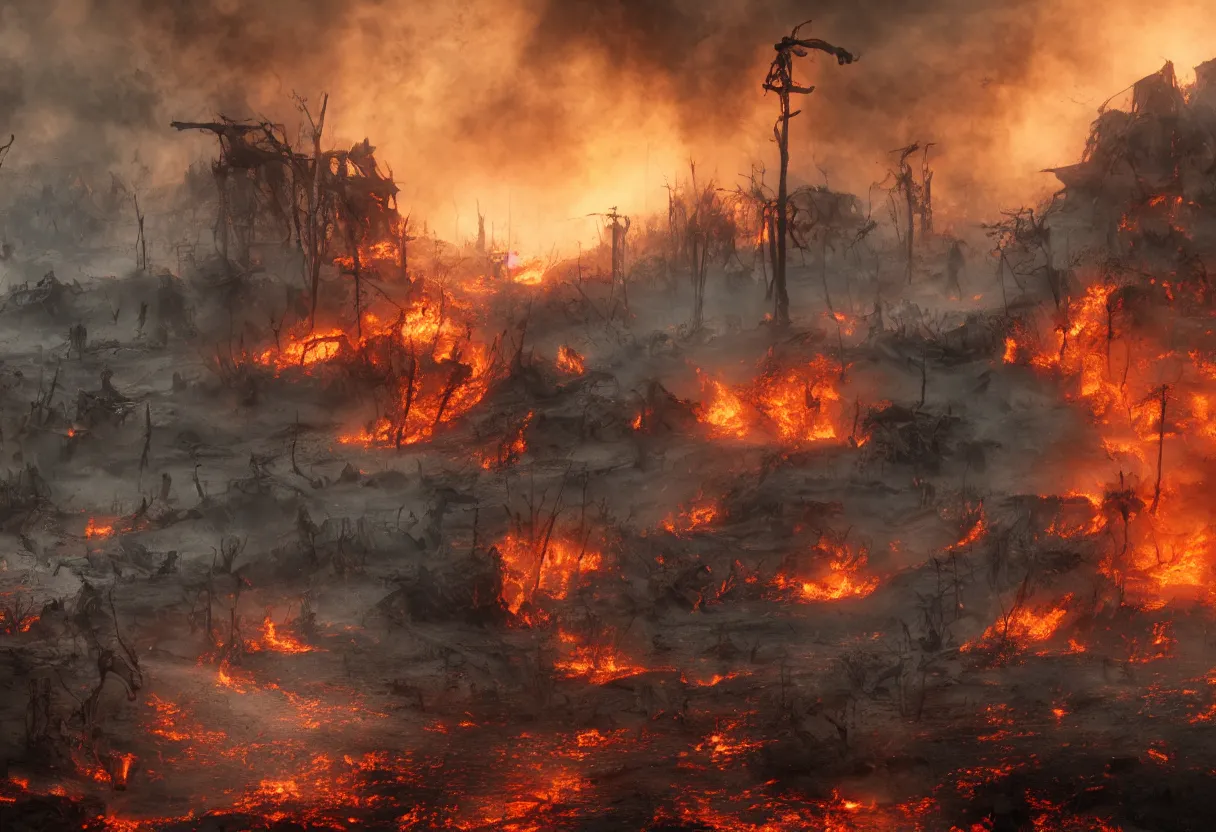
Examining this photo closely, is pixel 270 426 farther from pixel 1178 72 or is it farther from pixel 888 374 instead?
pixel 1178 72

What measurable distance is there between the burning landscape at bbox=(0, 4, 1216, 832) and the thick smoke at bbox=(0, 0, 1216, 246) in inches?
217

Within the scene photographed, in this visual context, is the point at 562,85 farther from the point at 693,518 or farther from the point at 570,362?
the point at 693,518

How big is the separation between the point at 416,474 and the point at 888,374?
18.6ft

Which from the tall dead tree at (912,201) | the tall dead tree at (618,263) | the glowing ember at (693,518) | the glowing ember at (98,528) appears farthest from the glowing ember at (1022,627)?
the tall dead tree at (912,201)

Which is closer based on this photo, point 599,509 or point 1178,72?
point 599,509

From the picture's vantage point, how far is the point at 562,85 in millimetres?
26438

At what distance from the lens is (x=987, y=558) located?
898 centimetres

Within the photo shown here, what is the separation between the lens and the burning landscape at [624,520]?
19.6ft

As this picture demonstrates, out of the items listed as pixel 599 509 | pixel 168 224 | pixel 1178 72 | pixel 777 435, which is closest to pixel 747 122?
pixel 1178 72

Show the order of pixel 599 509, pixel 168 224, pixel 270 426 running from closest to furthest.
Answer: pixel 599 509, pixel 270 426, pixel 168 224

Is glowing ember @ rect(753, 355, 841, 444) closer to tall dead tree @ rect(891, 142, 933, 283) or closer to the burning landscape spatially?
the burning landscape

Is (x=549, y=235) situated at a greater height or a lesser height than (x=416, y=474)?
greater

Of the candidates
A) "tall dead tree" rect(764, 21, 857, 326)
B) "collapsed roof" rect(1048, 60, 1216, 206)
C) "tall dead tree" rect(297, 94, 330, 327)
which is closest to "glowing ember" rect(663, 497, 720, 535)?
"tall dead tree" rect(764, 21, 857, 326)

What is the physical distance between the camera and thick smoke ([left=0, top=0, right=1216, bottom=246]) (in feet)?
81.0
